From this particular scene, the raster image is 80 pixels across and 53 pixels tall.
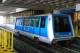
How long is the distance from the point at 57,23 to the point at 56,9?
15.6m

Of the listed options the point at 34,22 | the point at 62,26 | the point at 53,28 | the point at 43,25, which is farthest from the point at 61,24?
the point at 34,22

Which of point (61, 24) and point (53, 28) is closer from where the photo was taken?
point (53, 28)

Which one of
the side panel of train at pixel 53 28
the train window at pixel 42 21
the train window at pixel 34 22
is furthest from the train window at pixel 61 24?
the train window at pixel 34 22

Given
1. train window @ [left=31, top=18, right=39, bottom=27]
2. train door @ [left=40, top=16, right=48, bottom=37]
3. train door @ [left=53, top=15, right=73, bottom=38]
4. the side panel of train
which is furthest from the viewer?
train window @ [left=31, top=18, right=39, bottom=27]

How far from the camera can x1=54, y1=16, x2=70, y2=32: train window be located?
1278 cm

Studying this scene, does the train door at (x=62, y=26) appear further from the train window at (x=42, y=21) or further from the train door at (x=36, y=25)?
the train door at (x=36, y=25)

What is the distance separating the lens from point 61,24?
42.7 feet

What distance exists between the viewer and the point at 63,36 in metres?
12.9

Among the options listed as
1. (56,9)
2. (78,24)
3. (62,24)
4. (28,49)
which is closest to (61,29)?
(62,24)

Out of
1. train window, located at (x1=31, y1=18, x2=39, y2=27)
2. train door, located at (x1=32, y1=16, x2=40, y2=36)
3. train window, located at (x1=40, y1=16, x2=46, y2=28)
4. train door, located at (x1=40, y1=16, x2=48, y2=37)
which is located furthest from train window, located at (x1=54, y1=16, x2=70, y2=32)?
train window, located at (x1=31, y1=18, x2=39, y2=27)

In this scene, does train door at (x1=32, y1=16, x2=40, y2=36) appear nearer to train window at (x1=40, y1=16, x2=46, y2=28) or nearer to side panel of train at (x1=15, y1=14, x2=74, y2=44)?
side panel of train at (x1=15, y1=14, x2=74, y2=44)

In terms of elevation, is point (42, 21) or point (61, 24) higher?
point (42, 21)

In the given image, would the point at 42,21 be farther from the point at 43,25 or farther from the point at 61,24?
the point at 61,24

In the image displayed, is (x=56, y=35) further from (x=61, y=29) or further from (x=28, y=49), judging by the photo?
(x=28, y=49)
